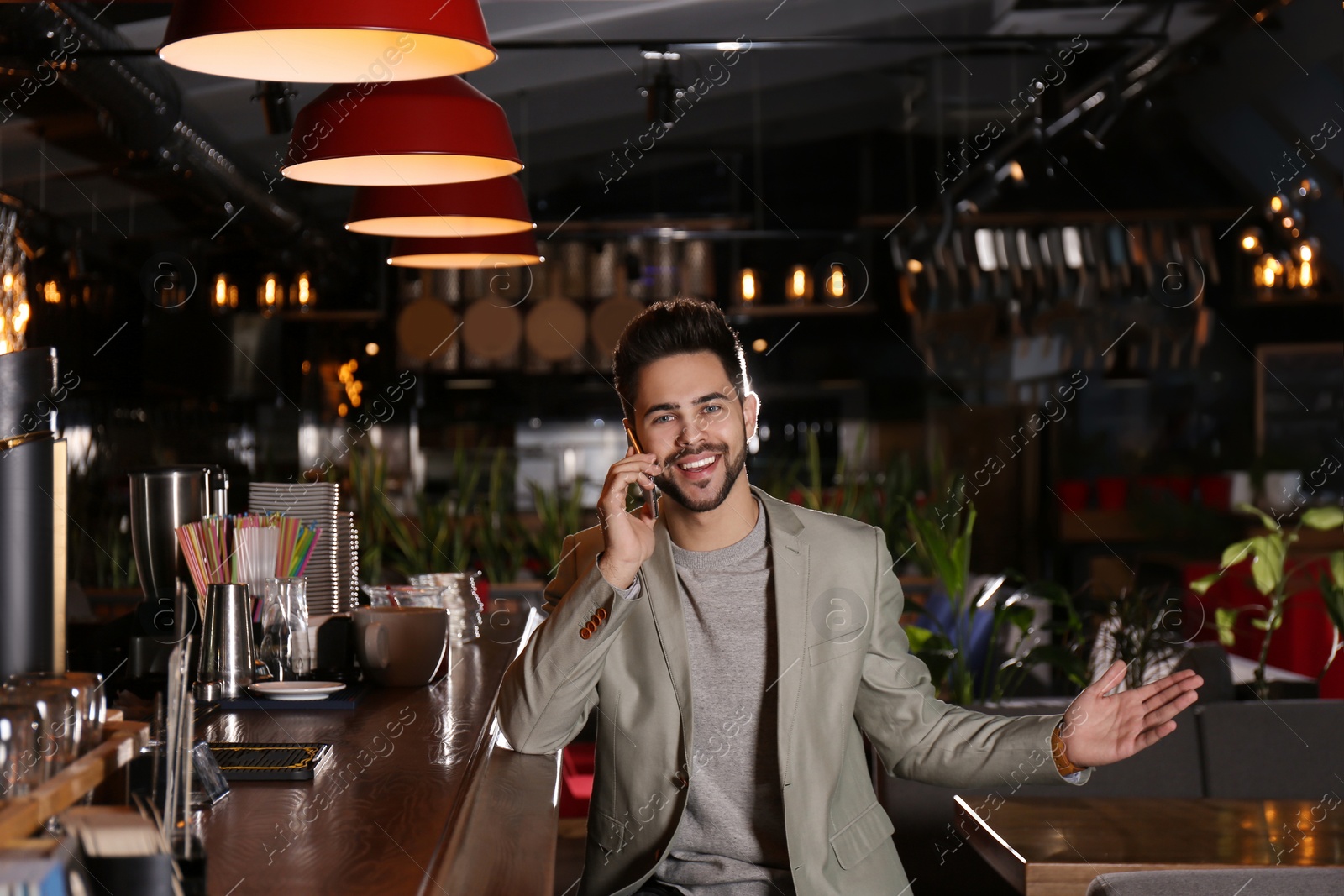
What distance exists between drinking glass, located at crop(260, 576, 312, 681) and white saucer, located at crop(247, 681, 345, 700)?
2.2 inches

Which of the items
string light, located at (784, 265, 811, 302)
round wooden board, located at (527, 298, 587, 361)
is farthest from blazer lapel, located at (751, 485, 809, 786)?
round wooden board, located at (527, 298, 587, 361)

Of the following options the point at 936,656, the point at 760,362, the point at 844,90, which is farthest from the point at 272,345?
the point at 936,656

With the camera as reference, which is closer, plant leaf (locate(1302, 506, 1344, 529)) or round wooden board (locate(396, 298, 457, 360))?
plant leaf (locate(1302, 506, 1344, 529))

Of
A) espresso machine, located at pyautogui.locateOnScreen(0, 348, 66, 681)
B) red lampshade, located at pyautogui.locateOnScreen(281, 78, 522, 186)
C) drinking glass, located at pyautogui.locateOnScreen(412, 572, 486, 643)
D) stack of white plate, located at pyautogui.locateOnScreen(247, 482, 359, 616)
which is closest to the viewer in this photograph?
espresso machine, located at pyautogui.locateOnScreen(0, 348, 66, 681)

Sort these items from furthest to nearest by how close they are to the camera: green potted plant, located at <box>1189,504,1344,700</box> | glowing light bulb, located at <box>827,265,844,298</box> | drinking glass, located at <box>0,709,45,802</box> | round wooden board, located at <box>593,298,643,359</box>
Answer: round wooden board, located at <box>593,298,643,359</box> < glowing light bulb, located at <box>827,265,844,298</box> < green potted plant, located at <box>1189,504,1344,700</box> < drinking glass, located at <box>0,709,45,802</box>

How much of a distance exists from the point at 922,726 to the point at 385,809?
33.8 inches

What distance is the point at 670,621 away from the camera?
6.03 feet

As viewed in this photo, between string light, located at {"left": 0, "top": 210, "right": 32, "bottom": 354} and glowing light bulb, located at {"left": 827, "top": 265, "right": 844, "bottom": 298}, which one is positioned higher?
glowing light bulb, located at {"left": 827, "top": 265, "right": 844, "bottom": 298}

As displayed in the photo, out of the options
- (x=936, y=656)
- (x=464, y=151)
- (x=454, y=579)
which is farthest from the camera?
(x=936, y=656)

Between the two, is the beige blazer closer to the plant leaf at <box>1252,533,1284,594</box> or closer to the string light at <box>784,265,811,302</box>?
the plant leaf at <box>1252,533,1284,594</box>

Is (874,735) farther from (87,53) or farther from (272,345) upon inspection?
(272,345)

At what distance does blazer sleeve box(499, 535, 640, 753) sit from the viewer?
174cm

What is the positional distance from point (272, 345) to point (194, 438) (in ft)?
2.51

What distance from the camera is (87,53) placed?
4.54m
